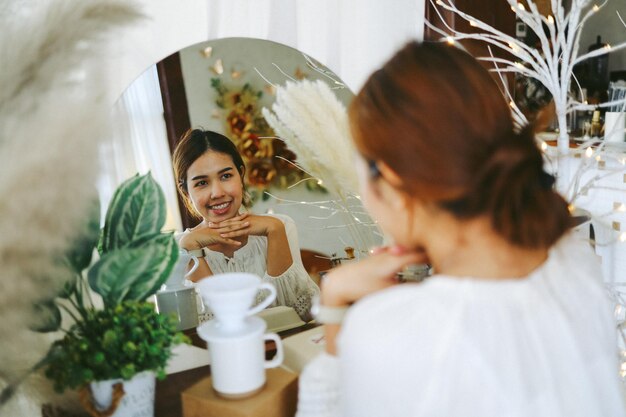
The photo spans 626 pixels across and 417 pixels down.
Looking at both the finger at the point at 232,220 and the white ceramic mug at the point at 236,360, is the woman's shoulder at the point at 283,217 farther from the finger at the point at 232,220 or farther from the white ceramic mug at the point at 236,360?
the white ceramic mug at the point at 236,360

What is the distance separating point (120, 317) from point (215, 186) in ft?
1.36

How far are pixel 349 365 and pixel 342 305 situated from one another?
136 mm

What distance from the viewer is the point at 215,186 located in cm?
113

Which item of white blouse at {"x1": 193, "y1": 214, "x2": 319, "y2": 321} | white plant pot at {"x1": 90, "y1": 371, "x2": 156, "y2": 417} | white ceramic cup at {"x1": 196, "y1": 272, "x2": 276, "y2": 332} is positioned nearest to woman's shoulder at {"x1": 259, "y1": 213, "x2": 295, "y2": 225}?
white blouse at {"x1": 193, "y1": 214, "x2": 319, "y2": 321}

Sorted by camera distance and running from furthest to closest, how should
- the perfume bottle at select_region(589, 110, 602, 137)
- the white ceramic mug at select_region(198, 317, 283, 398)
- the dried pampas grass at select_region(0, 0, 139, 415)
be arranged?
the perfume bottle at select_region(589, 110, 602, 137)
the white ceramic mug at select_region(198, 317, 283, 398)
the dried pampas grass at select_region(0, 0, 139, 415)

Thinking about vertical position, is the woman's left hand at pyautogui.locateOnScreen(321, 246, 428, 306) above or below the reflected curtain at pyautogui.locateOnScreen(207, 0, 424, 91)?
below

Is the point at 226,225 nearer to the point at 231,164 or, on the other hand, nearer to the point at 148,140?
the point at 231,164

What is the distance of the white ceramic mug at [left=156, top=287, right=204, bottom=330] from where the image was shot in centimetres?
107

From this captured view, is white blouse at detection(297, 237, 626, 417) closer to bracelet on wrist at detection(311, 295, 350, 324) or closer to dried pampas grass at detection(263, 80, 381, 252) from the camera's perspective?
bracelet on wrist at detection(311, 295, 350, 324)

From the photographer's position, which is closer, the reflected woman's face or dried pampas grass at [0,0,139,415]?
dried pampas grass at [0,0,139,415]

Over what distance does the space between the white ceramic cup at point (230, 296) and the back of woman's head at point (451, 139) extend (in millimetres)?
261

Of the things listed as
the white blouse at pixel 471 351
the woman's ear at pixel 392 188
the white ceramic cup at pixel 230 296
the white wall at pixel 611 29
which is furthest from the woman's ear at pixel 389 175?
the white wall at pixel 611 29

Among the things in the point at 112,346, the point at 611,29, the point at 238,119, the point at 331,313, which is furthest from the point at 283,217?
the point at 611,29

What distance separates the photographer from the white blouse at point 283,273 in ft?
3.75
